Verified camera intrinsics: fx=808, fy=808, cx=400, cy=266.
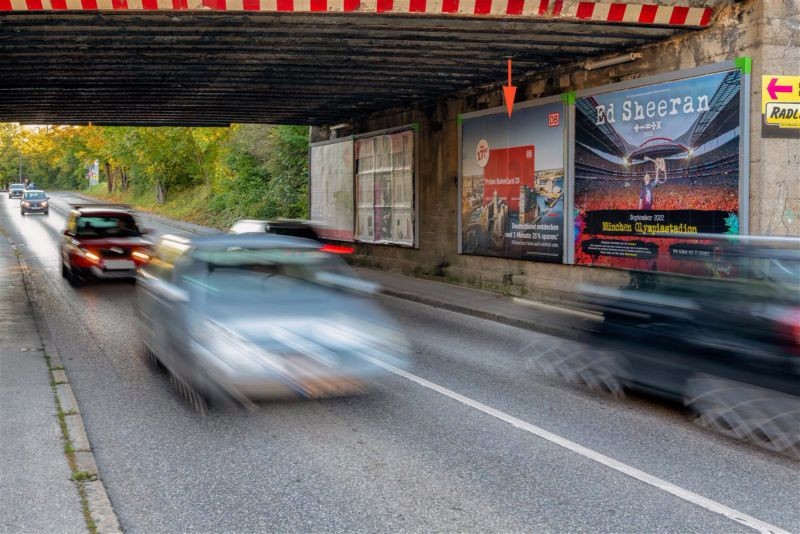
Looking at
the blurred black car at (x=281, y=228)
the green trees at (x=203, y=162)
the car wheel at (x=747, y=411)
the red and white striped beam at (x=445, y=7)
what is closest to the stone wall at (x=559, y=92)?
the red and white striped beam at (x=445, y=7)

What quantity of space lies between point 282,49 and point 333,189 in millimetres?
12025

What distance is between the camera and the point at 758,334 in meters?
6.39

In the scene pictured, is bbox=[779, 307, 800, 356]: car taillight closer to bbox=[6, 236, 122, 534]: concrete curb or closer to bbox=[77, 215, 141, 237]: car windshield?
bbox=[6, 236, 122, 534]: concrete curb

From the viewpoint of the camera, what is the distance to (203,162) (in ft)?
180

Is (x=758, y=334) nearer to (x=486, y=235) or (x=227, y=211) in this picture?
(x=486, y=235)

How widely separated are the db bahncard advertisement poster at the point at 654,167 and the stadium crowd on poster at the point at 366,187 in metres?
6.97

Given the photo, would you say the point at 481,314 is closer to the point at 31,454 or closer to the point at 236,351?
the point at 236,351

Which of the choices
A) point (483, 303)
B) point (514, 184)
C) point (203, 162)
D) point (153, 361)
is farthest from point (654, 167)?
point (203, 162)

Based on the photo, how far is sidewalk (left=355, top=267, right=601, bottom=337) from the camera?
502 inches

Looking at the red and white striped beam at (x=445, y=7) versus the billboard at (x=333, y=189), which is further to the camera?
the billboard at (x=333, y=189)

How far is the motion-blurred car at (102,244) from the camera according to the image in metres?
17.8

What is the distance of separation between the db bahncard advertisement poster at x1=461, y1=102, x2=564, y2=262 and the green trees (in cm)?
1886

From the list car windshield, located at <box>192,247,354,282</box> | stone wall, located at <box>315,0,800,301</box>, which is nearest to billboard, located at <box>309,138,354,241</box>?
stone wall, located at <box>315,0,800,301</box>

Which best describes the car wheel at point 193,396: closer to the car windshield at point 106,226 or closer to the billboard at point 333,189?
the car windshield at point 106,226
